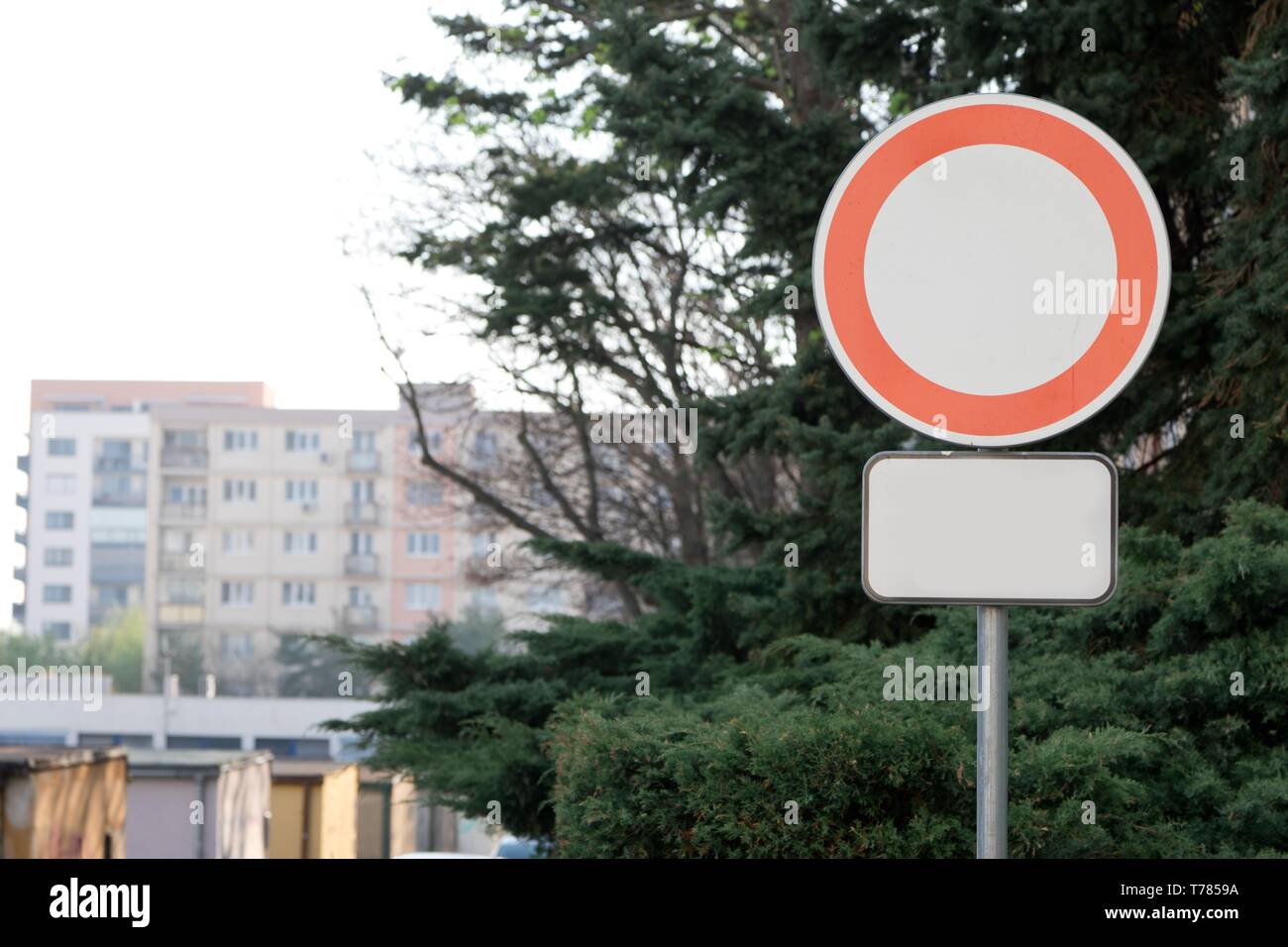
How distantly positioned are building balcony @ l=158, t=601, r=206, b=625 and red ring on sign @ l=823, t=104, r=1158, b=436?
3781 inches

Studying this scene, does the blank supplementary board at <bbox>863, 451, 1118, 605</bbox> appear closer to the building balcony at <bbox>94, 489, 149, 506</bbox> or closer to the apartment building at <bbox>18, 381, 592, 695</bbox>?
the apartment building at <bbox>18, 381, 592, 695</bbox>

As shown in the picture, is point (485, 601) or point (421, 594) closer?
Result: point (421, 594)

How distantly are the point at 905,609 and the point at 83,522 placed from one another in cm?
10854

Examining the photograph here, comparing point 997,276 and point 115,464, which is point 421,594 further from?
point 997,276

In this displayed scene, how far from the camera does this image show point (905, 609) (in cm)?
886

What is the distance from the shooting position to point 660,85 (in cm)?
1062

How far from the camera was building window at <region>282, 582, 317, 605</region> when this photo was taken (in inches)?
3740

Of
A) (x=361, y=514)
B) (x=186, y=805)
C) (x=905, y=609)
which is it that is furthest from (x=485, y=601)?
(x=905, y=609)

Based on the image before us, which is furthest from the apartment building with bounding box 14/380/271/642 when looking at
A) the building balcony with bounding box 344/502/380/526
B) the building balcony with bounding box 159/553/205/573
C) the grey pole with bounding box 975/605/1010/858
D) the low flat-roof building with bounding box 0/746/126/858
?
the grey pole with bounding box 975/605/1010/858

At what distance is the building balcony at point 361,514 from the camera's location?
9538cm

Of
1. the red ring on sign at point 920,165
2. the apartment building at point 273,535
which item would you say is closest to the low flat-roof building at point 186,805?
the red ring on sign at point 920,165

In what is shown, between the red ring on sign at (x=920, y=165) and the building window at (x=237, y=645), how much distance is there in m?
91.8

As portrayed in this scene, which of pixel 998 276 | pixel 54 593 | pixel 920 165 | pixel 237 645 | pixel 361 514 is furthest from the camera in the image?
pixel 54 593
